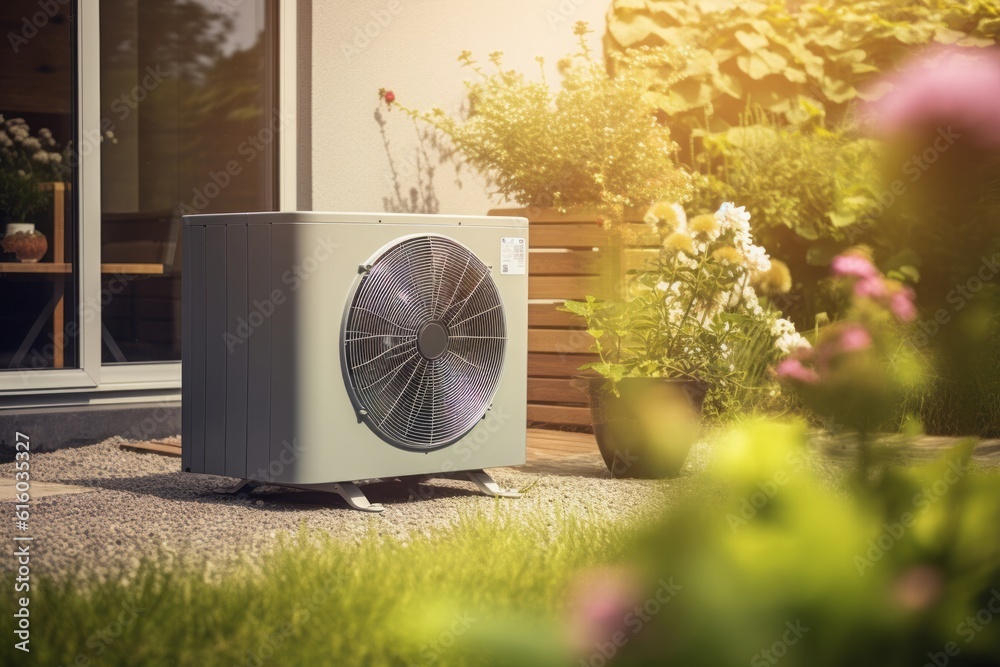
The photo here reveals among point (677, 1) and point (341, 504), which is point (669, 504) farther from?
point (677, 1)

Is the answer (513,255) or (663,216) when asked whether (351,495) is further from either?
(663,216)

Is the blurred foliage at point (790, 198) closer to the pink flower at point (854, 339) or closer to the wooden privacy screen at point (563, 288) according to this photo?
the wooden privacy screen at point (563, 288)

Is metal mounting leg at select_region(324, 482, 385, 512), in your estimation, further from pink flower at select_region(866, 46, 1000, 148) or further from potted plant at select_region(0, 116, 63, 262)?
pink flower at select_region(866, 46, 1000, 148)

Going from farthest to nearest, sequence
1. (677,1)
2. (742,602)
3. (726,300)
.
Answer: (677,1) < (726,300) < (742,602)

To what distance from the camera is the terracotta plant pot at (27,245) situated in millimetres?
4160

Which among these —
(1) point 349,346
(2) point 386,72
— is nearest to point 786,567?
(1) point 349,346

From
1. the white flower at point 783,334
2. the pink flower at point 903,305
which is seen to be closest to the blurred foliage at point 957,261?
the pink flower at point 903,305

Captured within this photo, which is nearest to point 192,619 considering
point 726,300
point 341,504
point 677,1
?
point 341,504

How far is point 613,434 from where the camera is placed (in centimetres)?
364

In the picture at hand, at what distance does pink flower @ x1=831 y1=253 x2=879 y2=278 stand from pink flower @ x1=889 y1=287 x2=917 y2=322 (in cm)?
2

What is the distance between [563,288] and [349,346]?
188cm

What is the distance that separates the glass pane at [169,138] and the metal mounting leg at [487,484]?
174 centimetres

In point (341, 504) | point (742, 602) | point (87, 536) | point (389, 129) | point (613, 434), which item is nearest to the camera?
point (742, 602)

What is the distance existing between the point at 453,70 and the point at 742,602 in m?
5.29
